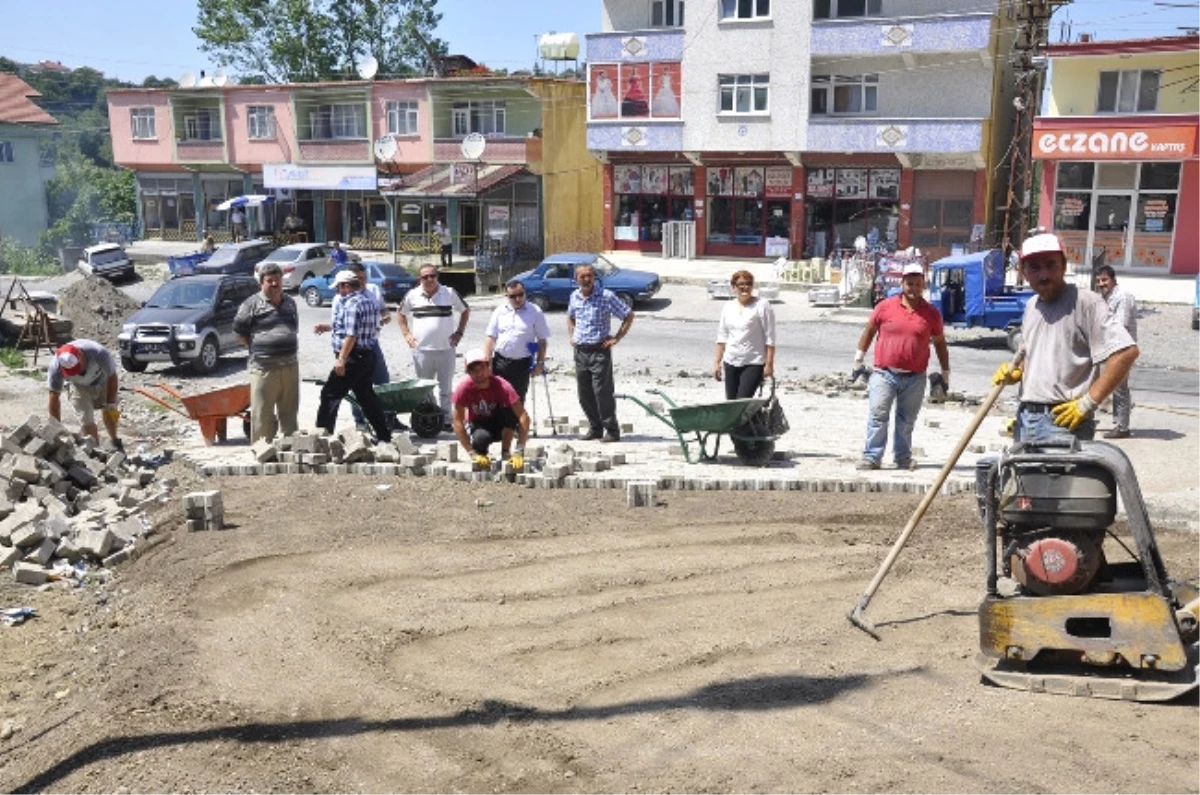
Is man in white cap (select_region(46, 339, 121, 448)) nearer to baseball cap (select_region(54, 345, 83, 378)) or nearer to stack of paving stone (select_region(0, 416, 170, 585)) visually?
baseball cap (select_region(54, 345, 83, 378))

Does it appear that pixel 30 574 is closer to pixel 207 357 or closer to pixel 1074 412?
pixel 1074 412

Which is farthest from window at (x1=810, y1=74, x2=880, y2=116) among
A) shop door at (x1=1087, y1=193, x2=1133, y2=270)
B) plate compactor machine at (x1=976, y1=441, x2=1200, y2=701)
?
plate compactor machine at (x1=976, y1=441, x2=1200, y2=701)

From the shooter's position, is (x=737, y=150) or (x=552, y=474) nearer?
(x=552, y=474)

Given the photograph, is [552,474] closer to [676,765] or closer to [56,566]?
[56,566]

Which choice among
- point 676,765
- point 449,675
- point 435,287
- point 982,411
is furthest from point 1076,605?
point 435,287

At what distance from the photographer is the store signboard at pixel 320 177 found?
140ft

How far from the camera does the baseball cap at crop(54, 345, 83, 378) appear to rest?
10.9 meters

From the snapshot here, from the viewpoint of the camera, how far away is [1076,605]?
16.8ft

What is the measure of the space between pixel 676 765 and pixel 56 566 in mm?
5432

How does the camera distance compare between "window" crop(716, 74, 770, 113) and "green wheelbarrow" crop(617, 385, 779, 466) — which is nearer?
"green wheelbarrow" crop(617, 385, 779, 466)

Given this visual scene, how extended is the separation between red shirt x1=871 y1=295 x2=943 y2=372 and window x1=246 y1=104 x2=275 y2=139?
4073 cm

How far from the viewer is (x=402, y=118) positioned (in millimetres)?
42031

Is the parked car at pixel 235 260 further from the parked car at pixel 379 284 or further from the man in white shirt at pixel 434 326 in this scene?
the man in white shirt at pixel 434 326

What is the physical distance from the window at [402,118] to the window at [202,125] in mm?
9989
